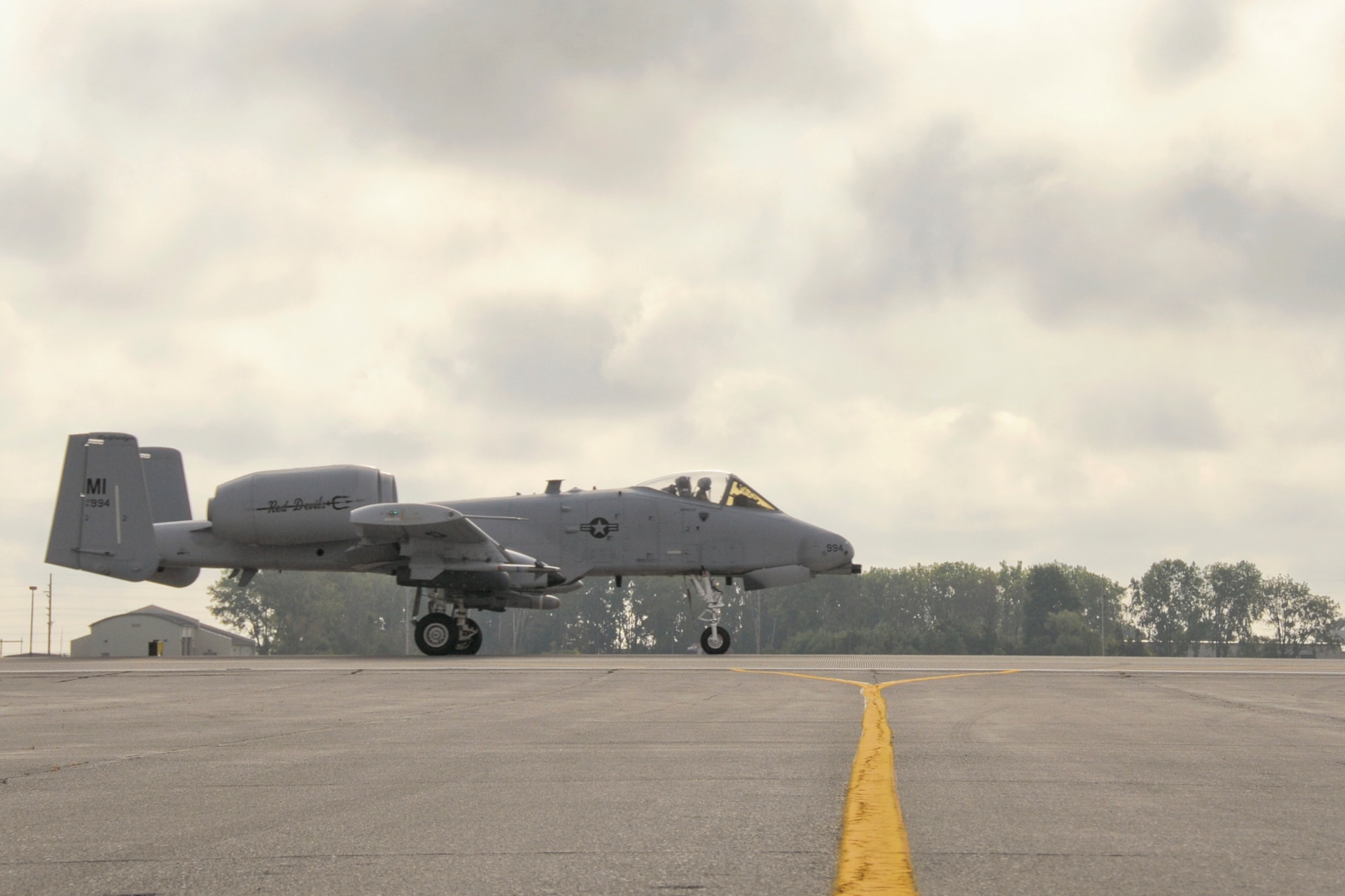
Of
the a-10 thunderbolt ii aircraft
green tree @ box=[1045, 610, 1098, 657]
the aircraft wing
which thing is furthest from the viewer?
green tree @ box=[1045, 610, 1098, 657]

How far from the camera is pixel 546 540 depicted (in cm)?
2800

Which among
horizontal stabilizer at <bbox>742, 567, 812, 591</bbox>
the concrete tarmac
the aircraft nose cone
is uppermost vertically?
the aircraft nose cone

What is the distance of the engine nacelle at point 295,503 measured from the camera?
27.1m

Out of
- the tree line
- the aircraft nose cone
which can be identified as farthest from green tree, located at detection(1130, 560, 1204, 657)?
the aircraft nose cone

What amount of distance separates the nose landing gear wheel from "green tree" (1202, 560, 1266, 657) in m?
116

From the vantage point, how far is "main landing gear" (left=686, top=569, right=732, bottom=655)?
27344 mm

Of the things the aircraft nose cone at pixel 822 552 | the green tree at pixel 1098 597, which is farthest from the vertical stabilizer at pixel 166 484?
the green tree at pixel 1098 597

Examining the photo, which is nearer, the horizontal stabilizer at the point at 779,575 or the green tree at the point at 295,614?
the horizontal stabilizer at the point at 779,575

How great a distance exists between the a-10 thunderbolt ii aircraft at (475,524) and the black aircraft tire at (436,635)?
4 centimetres

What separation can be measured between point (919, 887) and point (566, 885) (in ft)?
3.62

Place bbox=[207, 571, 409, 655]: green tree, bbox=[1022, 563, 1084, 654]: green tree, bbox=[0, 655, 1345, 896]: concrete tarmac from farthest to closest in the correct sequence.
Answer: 1. bbox=[207, 571, 409, 655]: green tree
2. bbox=[1022, 563, 1084, 654]: green tree
3. bbox=[0, 655, 1345, 896]: concrete tarmac

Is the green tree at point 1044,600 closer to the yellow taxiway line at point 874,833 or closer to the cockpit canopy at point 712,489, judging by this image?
the cockpit canopy at point 712,489

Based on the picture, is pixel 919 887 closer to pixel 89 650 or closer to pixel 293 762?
pixel 293 762

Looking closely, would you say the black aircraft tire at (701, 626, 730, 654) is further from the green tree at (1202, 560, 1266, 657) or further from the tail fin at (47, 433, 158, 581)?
the green tree at (1202, 560, 1266, 657)
